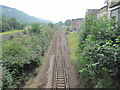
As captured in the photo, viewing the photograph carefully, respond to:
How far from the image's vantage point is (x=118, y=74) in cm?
444

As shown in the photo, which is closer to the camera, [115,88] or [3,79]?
[115,88]

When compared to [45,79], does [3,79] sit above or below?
above

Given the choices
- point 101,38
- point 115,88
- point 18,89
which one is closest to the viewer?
point 115,88

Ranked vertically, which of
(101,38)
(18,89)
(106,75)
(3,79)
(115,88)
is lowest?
(18,89)

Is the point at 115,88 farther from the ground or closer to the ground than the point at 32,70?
farther from the ground

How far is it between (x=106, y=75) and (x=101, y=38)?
2.12 meters

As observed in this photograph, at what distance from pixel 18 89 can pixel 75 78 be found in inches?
185

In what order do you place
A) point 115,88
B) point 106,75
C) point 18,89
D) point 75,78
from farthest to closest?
point 75,78
point 18,89
point 106,75
point 115,88

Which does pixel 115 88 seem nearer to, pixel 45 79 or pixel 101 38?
pixel 101 38

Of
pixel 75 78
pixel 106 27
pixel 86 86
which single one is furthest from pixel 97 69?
pixel 75 78

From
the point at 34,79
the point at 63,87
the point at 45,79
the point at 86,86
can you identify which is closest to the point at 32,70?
the point at 34,79

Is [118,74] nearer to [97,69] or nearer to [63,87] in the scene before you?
[97,69]

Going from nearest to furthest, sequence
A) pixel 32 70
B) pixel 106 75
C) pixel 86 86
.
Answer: pixel 106 75
pixel 86 86
pixel 32 70

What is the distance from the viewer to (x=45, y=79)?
9.65 meters
